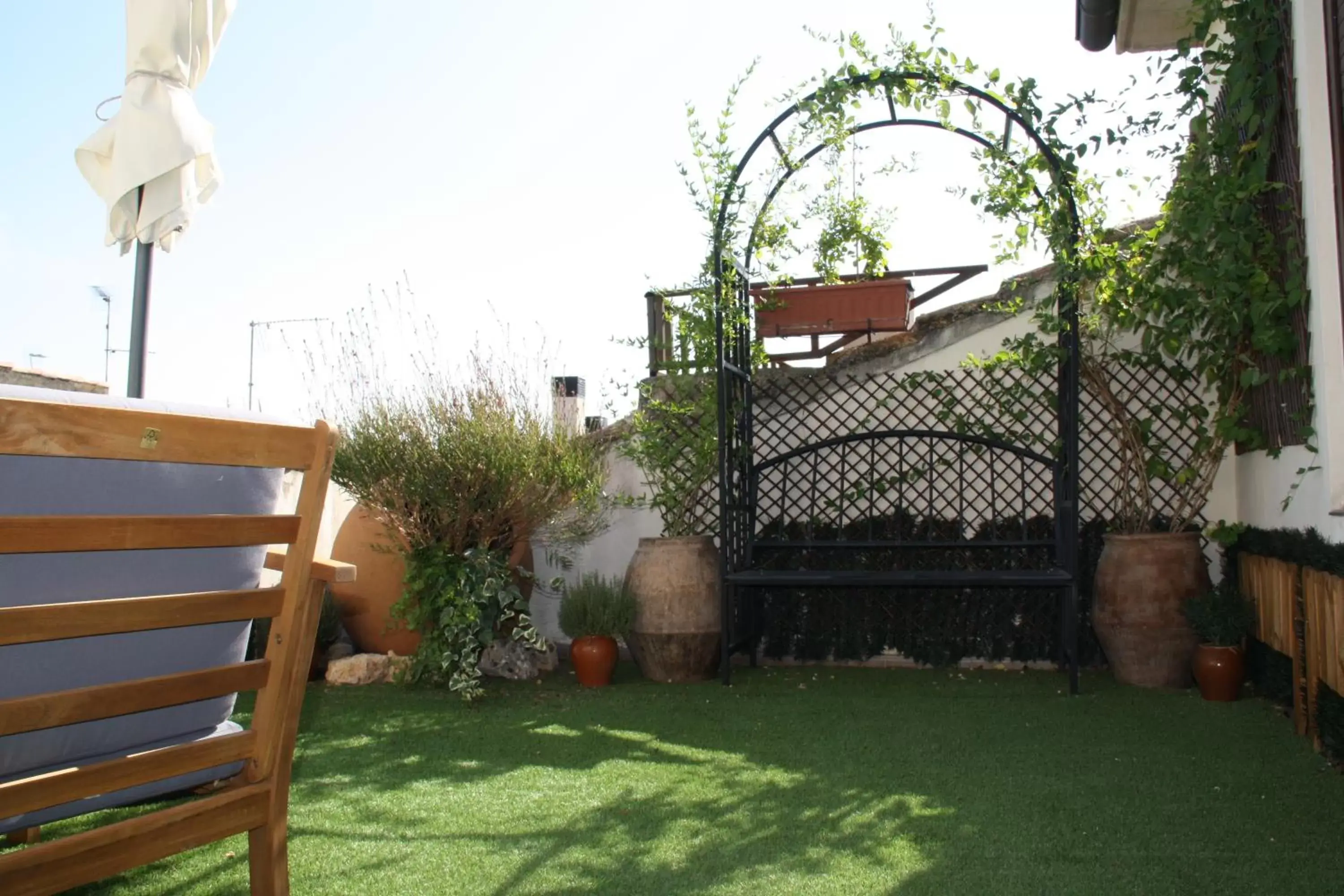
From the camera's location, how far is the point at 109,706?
Answer: 1308 millimetres

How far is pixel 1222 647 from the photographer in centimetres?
391

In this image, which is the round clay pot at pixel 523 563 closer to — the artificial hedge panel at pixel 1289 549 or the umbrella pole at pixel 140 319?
the umbrella pole at pixel 140 319

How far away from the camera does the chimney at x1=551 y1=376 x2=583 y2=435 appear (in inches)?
188

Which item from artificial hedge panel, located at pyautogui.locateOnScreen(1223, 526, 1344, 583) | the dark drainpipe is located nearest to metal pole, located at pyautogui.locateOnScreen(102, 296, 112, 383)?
the dark drainpipe

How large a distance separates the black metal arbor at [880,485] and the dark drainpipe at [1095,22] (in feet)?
3.84

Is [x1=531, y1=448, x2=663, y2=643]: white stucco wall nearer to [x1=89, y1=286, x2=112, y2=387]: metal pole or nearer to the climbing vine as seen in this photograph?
the climbing vine

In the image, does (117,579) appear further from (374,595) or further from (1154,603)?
(1154,603)

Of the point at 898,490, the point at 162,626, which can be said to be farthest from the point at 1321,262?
the point at 162,626

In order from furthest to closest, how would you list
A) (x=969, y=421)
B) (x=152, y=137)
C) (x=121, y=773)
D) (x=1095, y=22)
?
(x=1095, y=22) < (x=969, y=421) < (x=152, y=137) < (x=121, y=773)

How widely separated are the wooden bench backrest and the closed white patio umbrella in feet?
6.63

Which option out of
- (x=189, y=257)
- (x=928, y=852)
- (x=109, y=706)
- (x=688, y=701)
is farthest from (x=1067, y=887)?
(x=189, y=257)

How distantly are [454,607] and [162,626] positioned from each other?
2.93 metres

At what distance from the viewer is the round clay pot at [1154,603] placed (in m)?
4.18

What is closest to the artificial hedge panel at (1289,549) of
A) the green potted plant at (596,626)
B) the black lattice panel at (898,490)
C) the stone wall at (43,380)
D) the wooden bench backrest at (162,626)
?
the black lattice panel at (898,490)
